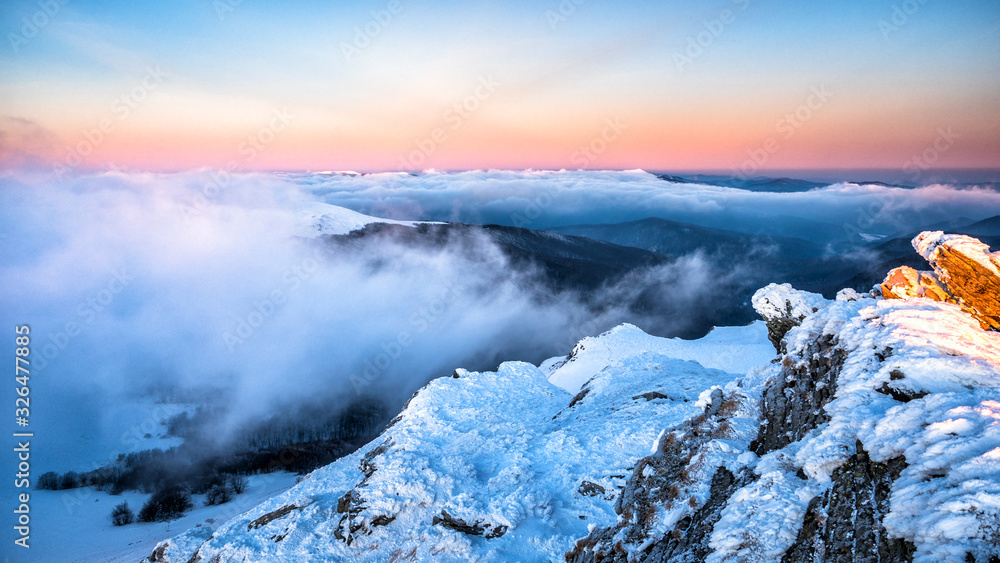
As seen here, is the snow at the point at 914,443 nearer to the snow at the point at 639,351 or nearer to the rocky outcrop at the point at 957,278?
the rocky outcrop at the point at 957,278

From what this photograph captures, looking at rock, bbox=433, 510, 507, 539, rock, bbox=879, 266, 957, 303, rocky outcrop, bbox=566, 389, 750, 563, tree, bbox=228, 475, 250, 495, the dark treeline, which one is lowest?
the dark treeline

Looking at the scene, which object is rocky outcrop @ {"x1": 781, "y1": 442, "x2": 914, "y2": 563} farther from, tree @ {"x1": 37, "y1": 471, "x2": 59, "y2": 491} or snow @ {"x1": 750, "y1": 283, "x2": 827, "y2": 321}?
tree @ {"x1": 37, "y1": 471, "x2": 59, "y2": 491}

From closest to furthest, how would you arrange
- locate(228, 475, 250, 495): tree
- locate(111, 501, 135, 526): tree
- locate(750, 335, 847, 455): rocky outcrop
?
1. locate(750, 335, 847, 455): rocky outcrop
2. locate(111, 501, 135, 526): tree
3. locate(228, 475, 250, 495): tree

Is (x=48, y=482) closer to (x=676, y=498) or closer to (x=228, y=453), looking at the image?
(x=228, y=453)

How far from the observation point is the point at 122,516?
7838 cm

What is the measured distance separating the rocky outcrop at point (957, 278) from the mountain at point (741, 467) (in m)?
0.06

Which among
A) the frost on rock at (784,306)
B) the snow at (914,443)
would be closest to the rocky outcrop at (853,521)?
the snow at (914,443)

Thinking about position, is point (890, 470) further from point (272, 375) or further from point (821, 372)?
point (272, 375)

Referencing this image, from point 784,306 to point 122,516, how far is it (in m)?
112

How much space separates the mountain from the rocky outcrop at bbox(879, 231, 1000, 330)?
0.06 meters

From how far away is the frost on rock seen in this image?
707 inches

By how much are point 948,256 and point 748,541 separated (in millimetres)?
12936

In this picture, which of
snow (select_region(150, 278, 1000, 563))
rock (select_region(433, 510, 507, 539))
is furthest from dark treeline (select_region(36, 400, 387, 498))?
rock (select_region(433, 510, 507, 539))

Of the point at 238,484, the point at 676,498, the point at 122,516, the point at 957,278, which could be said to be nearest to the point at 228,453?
the point at 238,484
